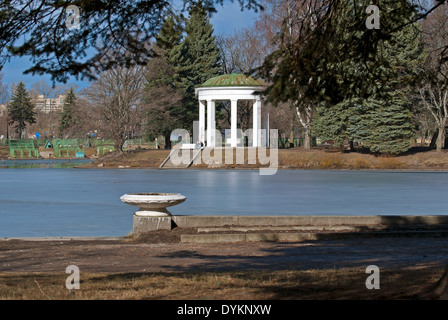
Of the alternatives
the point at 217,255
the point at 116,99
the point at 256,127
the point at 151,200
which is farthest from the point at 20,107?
the point at 217,255

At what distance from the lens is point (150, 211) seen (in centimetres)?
1393

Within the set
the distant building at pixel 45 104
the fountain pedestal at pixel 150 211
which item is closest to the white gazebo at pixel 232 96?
the fountain pedestal at pixel 150 211

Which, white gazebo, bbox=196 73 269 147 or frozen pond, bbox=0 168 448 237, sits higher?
white gazebo, bbox=196 73 269 147

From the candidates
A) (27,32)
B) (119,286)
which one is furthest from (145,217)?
(119,286)

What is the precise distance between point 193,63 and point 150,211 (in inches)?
2097

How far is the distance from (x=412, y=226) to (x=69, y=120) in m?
84.1

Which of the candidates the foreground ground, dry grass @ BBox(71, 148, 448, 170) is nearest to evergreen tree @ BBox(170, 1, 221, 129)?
dry grass @ BBox(71, 148, 448, 170)

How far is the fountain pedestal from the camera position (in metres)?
13.6

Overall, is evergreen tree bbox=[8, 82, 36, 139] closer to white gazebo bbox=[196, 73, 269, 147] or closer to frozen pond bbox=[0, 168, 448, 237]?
white gazebo bbox=[196, 73, 269, 147]

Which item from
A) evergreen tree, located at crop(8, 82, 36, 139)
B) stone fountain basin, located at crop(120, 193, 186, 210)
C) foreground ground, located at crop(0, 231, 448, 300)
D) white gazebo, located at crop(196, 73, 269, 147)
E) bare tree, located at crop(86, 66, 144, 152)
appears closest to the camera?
foreground ground, located at crop(0, 231, 448, 300)

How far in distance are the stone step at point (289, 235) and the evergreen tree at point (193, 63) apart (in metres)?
48.7

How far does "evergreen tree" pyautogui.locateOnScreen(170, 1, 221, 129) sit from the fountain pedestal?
47.5 meters

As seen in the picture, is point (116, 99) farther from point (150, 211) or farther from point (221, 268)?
point (221, 268)

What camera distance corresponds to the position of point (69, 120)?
3666 inches
